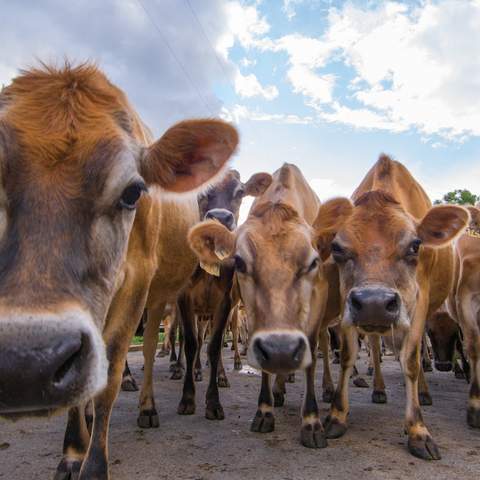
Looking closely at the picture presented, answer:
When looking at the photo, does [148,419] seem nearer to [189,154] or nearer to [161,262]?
[161,262]

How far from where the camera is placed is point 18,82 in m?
2.79

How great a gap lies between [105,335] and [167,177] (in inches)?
42.1

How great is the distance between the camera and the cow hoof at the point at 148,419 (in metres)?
4.41

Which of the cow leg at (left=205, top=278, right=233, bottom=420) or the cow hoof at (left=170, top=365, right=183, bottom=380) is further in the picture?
the cow hoof at (left=170, top=365, right=183, bottom=380)

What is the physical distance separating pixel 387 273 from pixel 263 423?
1598 mm

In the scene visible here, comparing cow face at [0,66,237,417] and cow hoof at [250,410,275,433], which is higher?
cow face at [0,66,237,417]

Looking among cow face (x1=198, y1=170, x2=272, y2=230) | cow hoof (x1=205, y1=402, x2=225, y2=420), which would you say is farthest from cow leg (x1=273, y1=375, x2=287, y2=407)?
cow face (x1=198, y1=170, x2=272, y2=230)

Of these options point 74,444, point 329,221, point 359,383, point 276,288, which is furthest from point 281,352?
point 359,383

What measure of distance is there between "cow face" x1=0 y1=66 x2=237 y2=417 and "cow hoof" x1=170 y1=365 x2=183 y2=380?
198 inches

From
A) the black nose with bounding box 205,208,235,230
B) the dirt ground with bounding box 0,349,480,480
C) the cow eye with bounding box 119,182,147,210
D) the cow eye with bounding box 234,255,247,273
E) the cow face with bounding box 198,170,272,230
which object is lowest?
the dirt ground with bounding box 0,349,480,480

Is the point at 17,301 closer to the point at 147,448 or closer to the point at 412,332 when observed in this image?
the point at 147,448

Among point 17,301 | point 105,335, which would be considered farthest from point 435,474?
point 17,301

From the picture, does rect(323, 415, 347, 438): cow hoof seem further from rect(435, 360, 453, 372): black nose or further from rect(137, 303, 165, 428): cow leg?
rect(435, 360, 453, 372): black nose

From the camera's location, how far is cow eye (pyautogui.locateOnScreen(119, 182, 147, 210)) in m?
2.52
